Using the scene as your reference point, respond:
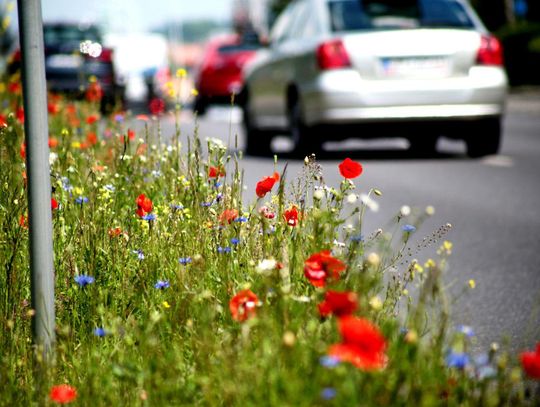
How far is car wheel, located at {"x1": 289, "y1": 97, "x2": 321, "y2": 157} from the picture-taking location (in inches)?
457

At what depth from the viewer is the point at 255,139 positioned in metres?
14.0

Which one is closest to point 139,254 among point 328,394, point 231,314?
point 231,314

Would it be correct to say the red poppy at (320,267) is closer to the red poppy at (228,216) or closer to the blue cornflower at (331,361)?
the blue cornflower at (331,361)

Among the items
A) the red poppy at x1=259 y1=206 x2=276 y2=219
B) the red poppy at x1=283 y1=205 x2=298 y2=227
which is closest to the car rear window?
the red poppy at x1=259 y1=206 x2=276 y2=219

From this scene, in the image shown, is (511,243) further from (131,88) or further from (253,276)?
(131,88)

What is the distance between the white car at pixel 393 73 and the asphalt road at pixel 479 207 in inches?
16.5

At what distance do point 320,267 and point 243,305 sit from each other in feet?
0.74

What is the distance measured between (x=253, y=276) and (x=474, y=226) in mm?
4470

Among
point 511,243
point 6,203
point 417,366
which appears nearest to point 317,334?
point 417,366

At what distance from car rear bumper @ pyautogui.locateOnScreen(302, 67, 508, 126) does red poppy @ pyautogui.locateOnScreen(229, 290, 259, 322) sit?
8.22 metres

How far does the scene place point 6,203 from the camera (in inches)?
176

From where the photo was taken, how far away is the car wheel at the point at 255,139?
13.9 meters

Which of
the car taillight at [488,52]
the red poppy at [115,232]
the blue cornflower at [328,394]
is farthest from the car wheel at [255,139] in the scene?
the blue cornflower at [328,394]

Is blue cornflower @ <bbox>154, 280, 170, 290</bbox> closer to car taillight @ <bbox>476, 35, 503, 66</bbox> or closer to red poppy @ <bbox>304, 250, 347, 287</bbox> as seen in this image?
red poppy @ <bbox>304, 250, 347, 287</bbox>
